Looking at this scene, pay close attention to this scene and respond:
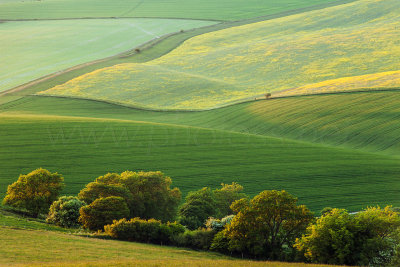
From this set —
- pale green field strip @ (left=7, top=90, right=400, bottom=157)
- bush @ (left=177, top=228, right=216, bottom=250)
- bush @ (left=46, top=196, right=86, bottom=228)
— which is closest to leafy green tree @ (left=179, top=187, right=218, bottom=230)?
bush @ (left=177, top=228, right=216, bottom=250)

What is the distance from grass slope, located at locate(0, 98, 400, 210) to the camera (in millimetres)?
41381

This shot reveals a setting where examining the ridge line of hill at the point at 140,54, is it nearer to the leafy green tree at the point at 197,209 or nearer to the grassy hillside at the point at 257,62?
the grassy hillside at the point at 257,62

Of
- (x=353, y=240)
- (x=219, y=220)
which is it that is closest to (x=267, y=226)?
(x=219, y=220)

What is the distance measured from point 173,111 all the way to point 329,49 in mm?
38463

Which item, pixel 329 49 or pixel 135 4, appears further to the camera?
pixel 135 4

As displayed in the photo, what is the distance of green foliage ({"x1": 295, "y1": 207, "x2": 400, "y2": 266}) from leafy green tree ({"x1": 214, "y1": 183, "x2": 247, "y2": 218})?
10.2m

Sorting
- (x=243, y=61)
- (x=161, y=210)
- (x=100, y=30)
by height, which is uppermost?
(x=100, y=30)

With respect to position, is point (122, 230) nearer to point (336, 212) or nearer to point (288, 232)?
point (288, 232)

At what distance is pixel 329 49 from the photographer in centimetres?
9419

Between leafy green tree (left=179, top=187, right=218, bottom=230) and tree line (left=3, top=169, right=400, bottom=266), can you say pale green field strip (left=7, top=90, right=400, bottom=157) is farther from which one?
leafy green tree (left=179, top=187, right=218, bottom=230)

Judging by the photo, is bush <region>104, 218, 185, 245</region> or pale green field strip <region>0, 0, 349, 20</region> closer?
bush <region>104, 218, 185, 245</region>

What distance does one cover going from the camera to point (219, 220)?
33750 millimetres

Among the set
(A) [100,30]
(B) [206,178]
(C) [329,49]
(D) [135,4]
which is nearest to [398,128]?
(B) [206,178]

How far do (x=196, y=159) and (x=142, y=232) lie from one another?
16.4 meters
